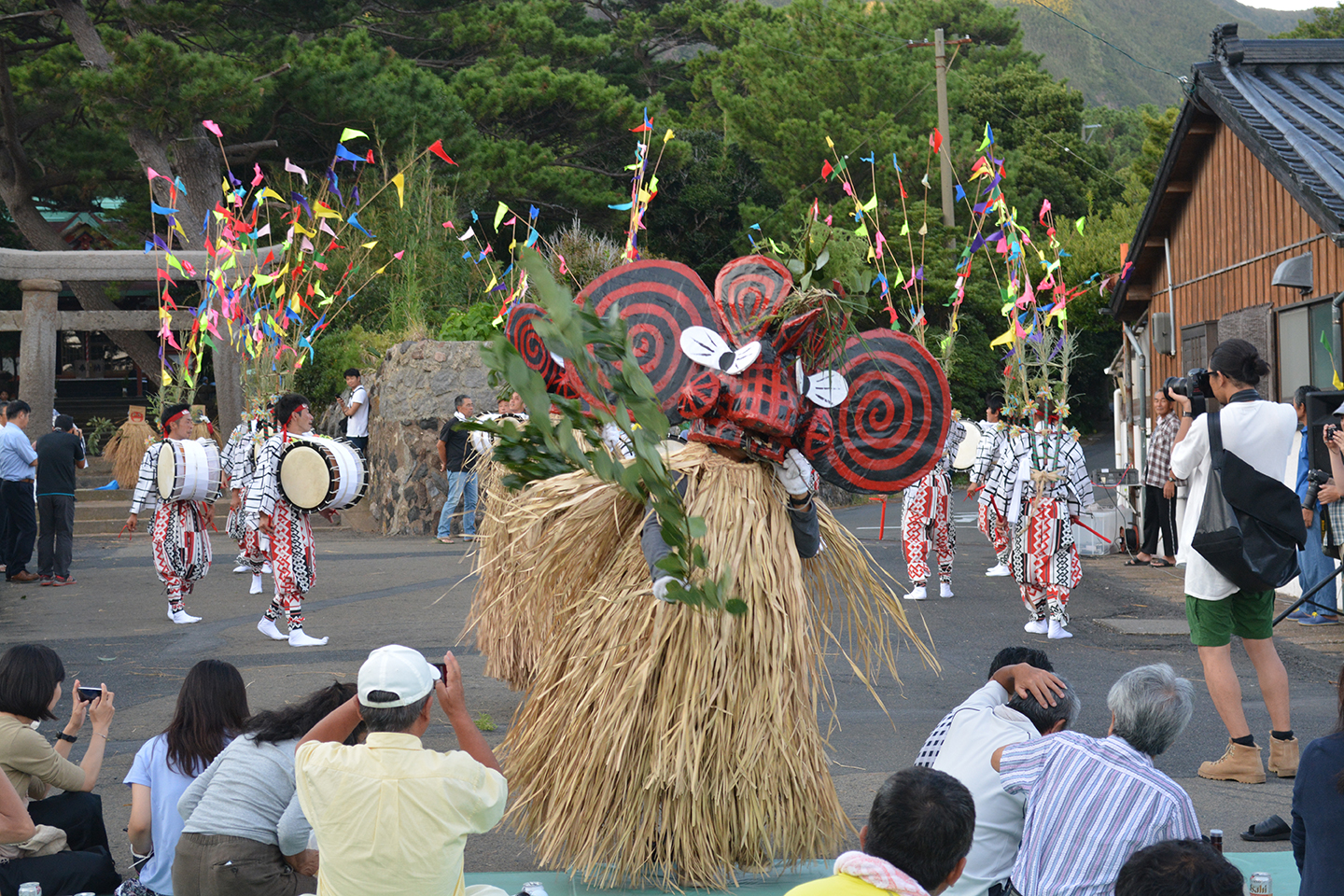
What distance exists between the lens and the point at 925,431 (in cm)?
384

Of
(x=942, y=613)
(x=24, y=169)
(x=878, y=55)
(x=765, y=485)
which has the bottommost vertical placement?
(x=942, y=613)

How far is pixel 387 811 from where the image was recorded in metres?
2.63

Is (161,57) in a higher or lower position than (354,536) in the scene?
higher

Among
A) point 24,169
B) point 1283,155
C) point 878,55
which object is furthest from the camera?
point 878,55

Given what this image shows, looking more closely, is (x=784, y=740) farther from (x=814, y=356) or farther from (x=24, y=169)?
(x=24, y=169)

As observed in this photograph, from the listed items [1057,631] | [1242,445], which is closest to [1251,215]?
[1057,631]

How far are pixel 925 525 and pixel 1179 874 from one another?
7532 mm

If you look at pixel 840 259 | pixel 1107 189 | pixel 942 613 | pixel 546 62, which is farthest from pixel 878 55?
pixel 840 259

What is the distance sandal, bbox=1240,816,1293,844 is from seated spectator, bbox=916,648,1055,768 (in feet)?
4.42

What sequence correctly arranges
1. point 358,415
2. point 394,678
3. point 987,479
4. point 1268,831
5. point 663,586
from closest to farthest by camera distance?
point 394,678 → point 663,586 → point 1268,831 → point 987,479 → point 358,415

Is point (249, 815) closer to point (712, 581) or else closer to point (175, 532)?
point (712, 581)

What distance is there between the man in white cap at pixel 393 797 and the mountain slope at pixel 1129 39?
4431 inches

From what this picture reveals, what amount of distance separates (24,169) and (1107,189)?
78.9 feet

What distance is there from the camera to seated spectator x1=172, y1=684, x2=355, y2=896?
3123 millimetres
